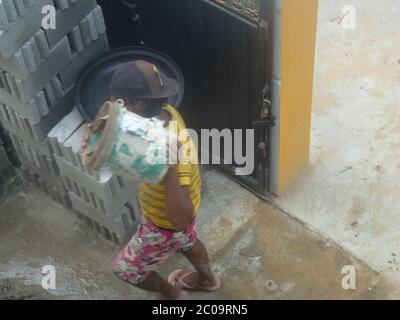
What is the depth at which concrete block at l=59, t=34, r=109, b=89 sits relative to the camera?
425 cm

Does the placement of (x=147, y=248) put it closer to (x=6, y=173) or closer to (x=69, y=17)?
(x=69, y=17)

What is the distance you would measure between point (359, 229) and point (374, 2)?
8.19 feet

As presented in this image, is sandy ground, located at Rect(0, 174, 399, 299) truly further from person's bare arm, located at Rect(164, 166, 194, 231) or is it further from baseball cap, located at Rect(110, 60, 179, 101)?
baseball cap, located at Rect(110, 60, 179, 101)

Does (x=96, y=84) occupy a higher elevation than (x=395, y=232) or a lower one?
higher

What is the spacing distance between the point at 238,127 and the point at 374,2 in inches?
92.1

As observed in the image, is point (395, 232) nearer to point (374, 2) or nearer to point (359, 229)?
point (359, 229)

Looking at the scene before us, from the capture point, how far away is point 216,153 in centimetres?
510

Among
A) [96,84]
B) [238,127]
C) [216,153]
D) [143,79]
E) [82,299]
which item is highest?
[143,79]

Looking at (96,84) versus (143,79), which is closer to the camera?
(143,79)

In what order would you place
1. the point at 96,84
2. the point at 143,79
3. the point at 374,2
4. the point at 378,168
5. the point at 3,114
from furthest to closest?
1. the point at 374,2
2. the point at 378,168
3. the point at 3,114
4. the point at 96,84
5. the point at 143,79

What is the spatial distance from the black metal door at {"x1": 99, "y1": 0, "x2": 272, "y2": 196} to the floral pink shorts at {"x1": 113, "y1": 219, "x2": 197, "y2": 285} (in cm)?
104

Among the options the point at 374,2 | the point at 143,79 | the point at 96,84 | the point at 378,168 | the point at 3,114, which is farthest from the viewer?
the point at 374,2

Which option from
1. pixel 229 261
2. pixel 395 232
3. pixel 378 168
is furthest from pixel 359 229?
pixel 229 261

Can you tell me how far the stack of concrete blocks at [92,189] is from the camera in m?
4.20
